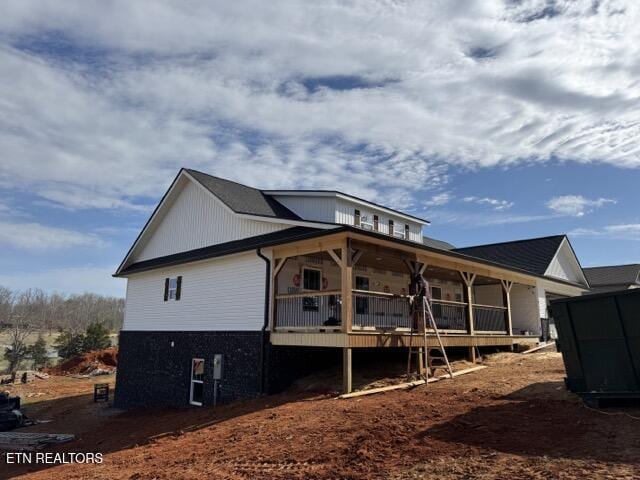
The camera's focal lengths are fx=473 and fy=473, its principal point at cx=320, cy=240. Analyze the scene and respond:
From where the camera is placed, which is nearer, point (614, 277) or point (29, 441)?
point (29, 441)

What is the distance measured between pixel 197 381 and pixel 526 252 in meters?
18.0

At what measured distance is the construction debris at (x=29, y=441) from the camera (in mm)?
13500

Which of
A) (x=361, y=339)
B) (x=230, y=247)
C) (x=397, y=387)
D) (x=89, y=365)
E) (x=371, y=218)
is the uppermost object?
(x=371, y=218)

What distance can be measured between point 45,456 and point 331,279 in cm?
988

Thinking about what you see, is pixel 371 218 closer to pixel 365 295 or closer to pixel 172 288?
pixel 172 288

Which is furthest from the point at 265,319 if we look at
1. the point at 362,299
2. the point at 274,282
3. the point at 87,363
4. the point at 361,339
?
the point at 87,363

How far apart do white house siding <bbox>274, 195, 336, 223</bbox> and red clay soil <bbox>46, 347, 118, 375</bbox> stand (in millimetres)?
23935

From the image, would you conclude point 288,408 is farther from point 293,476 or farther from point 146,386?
point 146,386

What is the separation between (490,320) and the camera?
19141mm

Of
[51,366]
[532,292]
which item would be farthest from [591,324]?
[51,366]

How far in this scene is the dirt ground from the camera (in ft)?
20.3

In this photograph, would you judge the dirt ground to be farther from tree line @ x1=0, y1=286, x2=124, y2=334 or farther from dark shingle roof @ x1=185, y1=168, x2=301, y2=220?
tree line @ x1=0, y1=286, x2=124, y2=334

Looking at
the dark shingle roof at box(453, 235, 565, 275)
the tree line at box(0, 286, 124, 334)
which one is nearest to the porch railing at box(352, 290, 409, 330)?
the dark shingle roof at box(453, 235, 565, 275)

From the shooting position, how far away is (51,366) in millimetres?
40094
